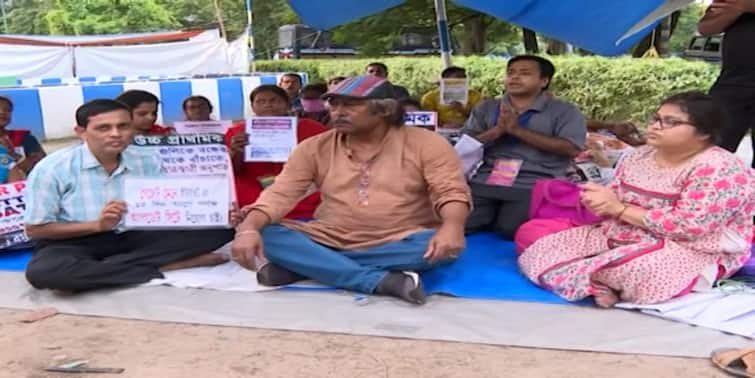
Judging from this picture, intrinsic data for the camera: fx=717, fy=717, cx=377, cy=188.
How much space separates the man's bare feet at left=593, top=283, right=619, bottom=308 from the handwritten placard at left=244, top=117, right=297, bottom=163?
1.94m

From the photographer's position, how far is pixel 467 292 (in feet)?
11.0

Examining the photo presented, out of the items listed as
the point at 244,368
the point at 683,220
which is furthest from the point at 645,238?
the point at 244,368

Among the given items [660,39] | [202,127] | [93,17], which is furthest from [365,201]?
[93,17]

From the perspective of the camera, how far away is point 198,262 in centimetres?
376

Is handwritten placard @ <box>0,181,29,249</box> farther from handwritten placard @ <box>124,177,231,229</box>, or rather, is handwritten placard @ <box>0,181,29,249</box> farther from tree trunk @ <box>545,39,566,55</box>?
tree trunk @ <box>545,39,566,55</box>

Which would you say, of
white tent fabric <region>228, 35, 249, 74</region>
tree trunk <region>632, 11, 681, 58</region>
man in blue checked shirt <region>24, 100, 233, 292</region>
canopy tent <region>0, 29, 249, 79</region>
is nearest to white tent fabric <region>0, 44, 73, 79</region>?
canopy tent <region>0, 29, 249, 79</region>

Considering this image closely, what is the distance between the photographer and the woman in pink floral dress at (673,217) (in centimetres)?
292

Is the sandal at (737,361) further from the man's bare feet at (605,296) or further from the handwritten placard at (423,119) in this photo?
the handwritten placard at (423,119)

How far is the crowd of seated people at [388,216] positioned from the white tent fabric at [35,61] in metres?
12.1

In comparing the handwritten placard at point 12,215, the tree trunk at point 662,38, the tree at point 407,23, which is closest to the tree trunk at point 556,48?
the tree at point 407,23

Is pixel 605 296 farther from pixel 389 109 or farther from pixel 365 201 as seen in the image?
pixel 389 109

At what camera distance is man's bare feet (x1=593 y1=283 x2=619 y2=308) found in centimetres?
310

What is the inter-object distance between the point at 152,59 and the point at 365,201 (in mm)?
13449

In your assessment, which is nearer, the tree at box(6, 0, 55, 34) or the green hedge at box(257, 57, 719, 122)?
the green hedge at box(257, 57, 719, 122)
